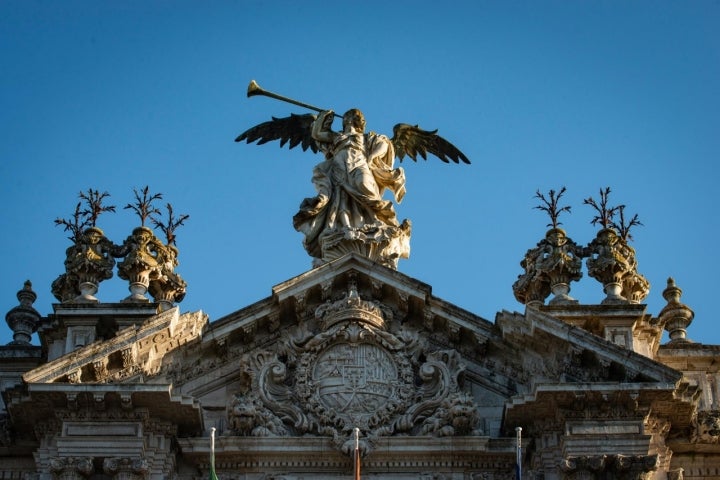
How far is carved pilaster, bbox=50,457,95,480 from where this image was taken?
2714cm

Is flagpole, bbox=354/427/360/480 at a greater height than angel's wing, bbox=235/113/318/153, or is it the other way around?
angel's wing, bbox=235/113/318/153

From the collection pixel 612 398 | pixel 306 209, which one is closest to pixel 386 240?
pixel 306 209

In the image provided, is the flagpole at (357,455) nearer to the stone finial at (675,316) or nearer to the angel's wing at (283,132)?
the stone finial at (675,316)

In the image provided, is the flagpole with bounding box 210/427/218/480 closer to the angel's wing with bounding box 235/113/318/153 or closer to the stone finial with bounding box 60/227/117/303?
the stone finial with bounding box 60/227/117/303

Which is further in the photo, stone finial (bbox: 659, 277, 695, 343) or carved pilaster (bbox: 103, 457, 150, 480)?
stone finial (bbox: 659, 277, 695, 343)

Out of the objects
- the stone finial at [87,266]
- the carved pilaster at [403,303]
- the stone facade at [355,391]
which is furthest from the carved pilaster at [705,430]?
the stone finial at [87,266]

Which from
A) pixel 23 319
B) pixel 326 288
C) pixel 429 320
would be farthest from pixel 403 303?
pixel 23 319

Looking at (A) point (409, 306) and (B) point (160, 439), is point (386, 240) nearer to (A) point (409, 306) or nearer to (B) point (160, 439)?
(A) point (409, 306)

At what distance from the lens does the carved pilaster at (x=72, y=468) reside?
27141 millimetres

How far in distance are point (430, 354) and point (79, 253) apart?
254 inches

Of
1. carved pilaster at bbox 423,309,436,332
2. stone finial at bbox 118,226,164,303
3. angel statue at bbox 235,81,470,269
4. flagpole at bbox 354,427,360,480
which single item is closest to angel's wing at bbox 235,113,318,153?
angel statue at bbox 235,81,470,269

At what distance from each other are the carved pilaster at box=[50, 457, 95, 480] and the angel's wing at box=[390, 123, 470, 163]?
32.5 ft

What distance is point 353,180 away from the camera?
32.1 meters

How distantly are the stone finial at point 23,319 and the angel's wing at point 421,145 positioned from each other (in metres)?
7.61
